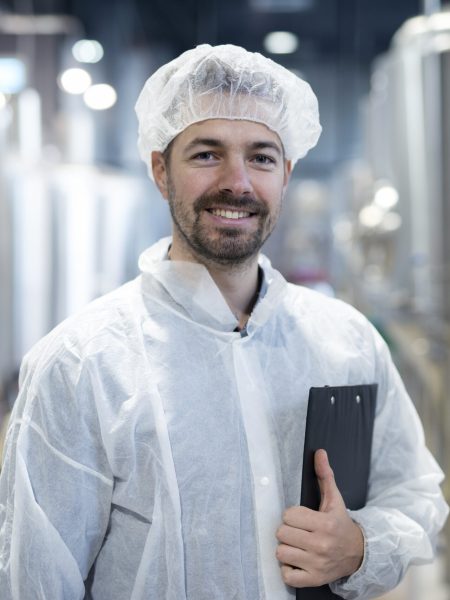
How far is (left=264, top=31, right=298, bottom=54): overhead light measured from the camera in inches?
213

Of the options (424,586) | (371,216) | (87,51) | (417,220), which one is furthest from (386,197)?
(87,51)

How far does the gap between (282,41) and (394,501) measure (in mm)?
4682

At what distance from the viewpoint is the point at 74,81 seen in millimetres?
4848

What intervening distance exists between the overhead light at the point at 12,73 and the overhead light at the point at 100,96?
592mm

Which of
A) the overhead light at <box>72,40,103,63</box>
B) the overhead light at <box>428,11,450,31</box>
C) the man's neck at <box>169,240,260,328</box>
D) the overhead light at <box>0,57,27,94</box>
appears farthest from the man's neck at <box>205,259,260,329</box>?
the overhead light at <box>72,40,103,63</box>

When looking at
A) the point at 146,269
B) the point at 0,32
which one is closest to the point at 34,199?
the point at 0,32

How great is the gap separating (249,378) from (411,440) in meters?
0.34

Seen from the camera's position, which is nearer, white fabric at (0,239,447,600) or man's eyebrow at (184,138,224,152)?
white fabric at (0,239,447,600)

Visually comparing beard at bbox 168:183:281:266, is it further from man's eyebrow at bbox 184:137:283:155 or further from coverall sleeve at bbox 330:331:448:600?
coverall sleeve at bbox 330:331:448:600

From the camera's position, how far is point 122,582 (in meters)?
1.07

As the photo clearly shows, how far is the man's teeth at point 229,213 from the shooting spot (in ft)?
3.71

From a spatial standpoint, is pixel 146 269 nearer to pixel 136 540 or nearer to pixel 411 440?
pixel 136 540

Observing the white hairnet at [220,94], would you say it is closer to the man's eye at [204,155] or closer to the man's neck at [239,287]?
the man's eye at [204,155]

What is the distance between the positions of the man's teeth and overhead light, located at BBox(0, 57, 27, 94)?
10.0ft
